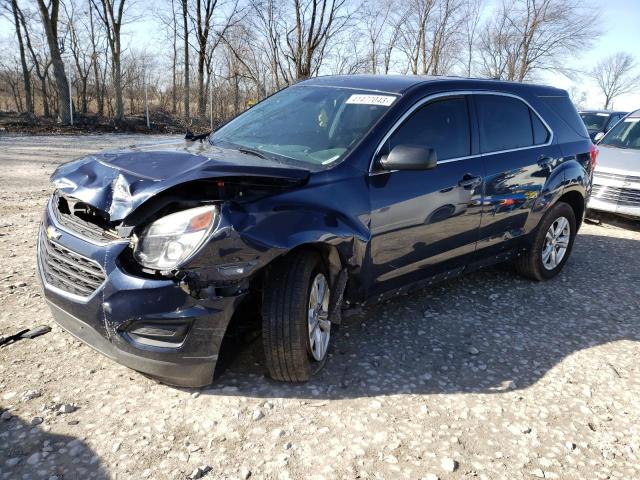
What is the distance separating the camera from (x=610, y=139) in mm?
8758

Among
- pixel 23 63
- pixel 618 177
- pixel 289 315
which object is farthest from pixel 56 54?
pixel 289 315

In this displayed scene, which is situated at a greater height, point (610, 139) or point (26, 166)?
→ point (610, 139)

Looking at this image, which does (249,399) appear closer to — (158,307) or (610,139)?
(158,307)

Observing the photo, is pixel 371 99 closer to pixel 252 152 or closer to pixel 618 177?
pixel 252 152

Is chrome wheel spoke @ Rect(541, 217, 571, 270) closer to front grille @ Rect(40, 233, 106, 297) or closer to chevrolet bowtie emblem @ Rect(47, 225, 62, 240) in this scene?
front grille @ Rect(40, 233, 106, 297)

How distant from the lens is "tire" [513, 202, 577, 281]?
188 inches

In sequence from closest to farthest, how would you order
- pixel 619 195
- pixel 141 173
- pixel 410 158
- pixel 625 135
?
pixel 141 173, pixel 410 158, pixel 619 195, pixel 625 135

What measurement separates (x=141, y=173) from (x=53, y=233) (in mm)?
676

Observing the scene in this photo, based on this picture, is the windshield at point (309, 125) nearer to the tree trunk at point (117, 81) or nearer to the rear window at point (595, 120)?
the rear window at point (595, 120)

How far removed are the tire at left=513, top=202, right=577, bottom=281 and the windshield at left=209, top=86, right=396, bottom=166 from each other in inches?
89.2

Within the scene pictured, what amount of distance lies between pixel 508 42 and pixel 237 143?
35.7 metres

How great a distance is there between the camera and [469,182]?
3.74 meters

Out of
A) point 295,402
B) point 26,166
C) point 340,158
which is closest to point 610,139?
point 340,158

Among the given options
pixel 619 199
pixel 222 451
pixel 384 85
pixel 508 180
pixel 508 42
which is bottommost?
pixel 222 451
